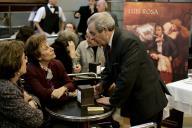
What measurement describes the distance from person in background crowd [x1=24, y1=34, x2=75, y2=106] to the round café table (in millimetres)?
126

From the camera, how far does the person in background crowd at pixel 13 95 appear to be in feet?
6.64

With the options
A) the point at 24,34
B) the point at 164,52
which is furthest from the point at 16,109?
the point at 164,52

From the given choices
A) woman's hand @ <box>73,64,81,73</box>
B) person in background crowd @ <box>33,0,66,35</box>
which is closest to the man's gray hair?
woman's hand @ <box>73,64,81,73</box>

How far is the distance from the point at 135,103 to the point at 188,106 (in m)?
0.97

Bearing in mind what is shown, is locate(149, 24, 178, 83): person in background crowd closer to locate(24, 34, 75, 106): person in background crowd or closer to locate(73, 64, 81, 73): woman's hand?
locate(73, 64, 81, 73): woman's hand

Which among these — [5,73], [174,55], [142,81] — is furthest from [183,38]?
[5,73]

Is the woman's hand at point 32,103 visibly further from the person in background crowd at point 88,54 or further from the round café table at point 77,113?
the person in background crowd at point 88,54

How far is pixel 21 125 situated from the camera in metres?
2.10

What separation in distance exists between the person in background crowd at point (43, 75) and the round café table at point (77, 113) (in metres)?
0.13

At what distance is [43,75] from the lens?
8.97ft

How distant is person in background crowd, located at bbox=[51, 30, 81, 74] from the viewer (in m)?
3.48

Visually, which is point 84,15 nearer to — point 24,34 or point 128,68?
point 24,34

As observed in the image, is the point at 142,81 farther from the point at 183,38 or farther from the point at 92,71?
the point at 183,38

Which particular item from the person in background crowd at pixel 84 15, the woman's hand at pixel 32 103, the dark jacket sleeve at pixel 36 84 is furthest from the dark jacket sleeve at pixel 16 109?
the person in background crowd at pixel 84 15
